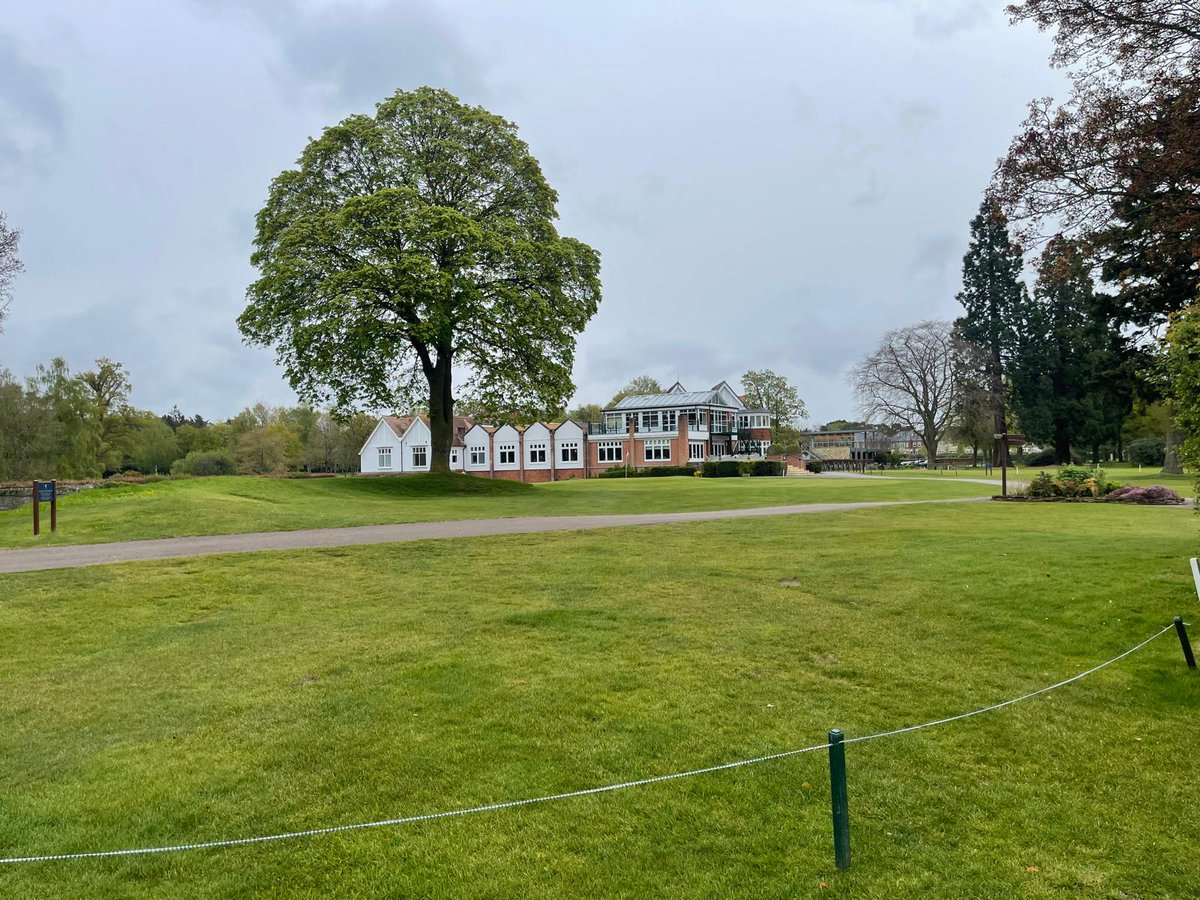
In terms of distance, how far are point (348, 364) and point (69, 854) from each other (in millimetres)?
29918

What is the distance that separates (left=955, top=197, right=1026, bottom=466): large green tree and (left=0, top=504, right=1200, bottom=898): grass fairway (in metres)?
63.6

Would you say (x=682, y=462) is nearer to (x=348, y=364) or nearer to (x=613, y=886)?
(x=348, y=364)

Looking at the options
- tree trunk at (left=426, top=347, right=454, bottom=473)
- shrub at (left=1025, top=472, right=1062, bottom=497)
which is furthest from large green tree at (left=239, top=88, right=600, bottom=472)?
shrub at (left=1025, top=472, right=1062, bottom=497)

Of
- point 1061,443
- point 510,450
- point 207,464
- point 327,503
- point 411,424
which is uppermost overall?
point 411,424

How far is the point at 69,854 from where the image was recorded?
3.84 meters

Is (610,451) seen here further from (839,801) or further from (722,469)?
(839,801)

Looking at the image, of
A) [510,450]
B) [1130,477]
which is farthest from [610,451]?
[1130,477]

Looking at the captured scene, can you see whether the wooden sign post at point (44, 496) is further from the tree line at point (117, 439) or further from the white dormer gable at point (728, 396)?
the white dormer gable at point (728, 396)

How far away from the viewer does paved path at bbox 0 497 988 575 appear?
1280 centimetres

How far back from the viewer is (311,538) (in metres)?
15.3

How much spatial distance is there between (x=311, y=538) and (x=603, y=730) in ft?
38.2

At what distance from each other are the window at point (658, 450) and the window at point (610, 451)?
2.65 meters

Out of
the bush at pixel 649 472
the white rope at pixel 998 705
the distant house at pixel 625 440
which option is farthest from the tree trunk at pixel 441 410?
the distant house at pixel 625 440

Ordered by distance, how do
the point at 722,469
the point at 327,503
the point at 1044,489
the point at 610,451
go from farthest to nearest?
1. the point at 610,451
2. the point at 722,469
3. the point at 1044,489
4. the point at 327,503
